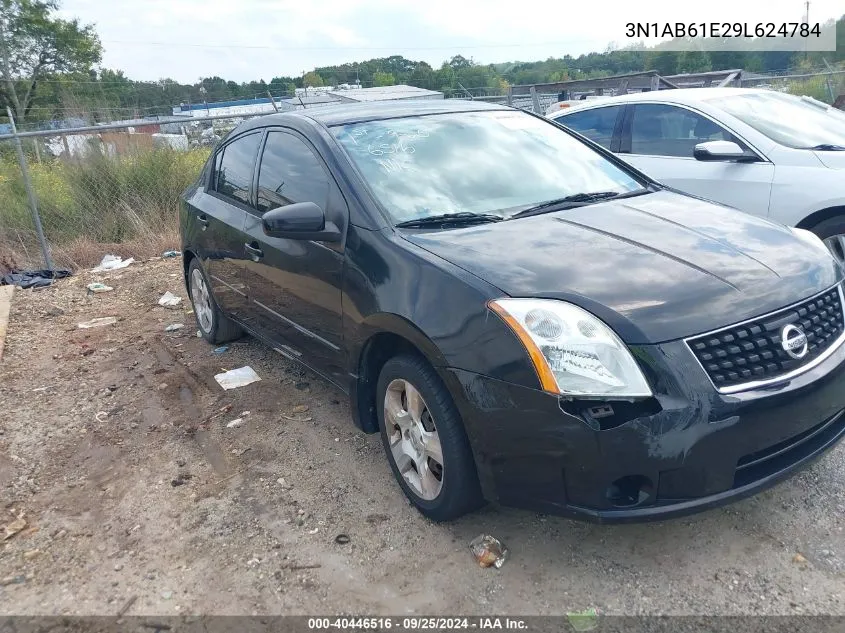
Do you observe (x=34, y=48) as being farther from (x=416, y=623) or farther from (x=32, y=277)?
(x=416, y=623)

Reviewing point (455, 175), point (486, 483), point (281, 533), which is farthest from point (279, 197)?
point (486, 483)

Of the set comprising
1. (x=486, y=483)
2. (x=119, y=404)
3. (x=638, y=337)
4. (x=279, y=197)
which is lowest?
(x=119, y=404)

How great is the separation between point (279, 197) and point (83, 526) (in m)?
1.98

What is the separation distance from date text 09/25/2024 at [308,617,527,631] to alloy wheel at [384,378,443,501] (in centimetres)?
54

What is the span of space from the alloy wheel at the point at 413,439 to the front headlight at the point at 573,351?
62cm

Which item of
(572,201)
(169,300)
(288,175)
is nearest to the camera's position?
(572,201)

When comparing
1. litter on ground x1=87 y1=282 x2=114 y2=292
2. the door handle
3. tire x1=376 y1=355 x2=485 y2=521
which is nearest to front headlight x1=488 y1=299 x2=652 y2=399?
tire x1=376 y1=355 x2=485 y2=521

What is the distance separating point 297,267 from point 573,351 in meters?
1.81

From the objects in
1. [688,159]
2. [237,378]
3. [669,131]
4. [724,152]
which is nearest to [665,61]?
[669,131]

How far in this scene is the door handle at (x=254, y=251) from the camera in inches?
161

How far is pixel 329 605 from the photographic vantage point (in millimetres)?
2629

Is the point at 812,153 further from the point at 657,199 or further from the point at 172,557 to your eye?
the point at 172,557

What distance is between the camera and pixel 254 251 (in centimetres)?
416

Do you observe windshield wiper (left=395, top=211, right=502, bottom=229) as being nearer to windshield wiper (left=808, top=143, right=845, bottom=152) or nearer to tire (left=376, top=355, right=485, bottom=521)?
tire (left=376, top=355, right=485, bottom=521)
